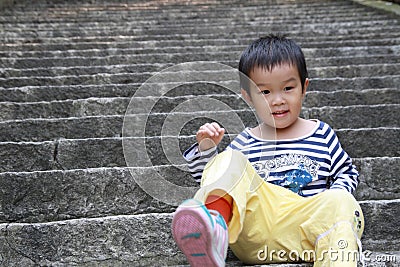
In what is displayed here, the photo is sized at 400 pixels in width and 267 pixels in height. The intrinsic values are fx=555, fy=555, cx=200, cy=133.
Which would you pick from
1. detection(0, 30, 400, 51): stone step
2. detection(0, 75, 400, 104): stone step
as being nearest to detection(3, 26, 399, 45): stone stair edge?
detection(0, 30, 400, 51): stone step

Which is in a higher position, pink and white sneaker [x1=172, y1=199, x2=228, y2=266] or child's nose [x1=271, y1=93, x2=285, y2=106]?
child's nose [x1=271, y1=93, x2=285, y2=106]

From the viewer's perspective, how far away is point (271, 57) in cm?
199

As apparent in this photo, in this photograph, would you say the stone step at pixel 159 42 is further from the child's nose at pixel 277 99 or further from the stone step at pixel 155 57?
the child's nose at pixel 277 99

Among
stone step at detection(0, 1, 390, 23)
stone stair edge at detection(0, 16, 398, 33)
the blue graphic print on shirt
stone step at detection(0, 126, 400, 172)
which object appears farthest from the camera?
stone step at detection(0, 1, 390, 23)

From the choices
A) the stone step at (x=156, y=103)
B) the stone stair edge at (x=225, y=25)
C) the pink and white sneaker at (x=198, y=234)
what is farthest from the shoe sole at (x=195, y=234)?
the stone stair edge at (x=225, y=25)

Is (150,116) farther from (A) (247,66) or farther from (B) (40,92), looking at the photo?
(A) (247,66)

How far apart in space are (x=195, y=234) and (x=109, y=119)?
5.50 feet

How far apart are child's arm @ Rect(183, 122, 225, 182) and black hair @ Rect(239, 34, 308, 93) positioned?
0.27 metres

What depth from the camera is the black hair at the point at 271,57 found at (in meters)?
1.99

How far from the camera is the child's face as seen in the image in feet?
6.48

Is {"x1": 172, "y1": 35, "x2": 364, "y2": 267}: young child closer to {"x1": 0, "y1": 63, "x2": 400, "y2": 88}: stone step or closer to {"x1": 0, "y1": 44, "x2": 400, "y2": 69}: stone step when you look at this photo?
{"x1": 0, "y1": 63, "x2": 400, "y2": 88}: stone step

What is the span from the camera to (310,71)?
4.10 metres

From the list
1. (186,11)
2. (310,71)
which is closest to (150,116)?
(310,71)

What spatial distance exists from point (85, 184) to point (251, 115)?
1.20 m
